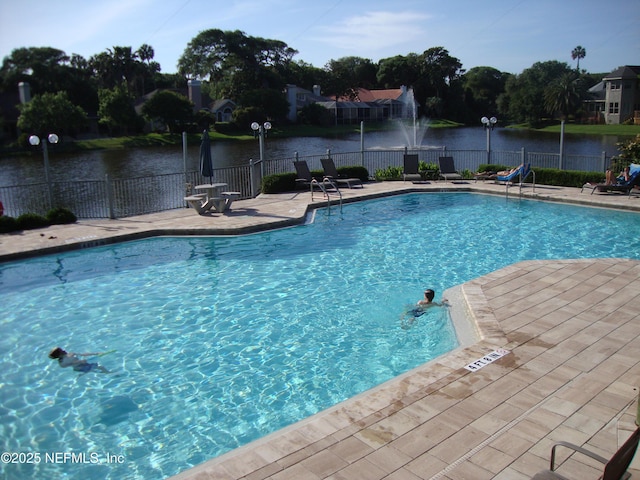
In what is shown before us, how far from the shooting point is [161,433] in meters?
5.00

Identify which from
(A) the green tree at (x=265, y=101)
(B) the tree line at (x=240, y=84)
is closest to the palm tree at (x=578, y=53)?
(B) the tree line at (x=240, y=84)

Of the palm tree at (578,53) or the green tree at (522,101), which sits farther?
the palm tree at (578,53)

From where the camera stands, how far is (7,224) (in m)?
12.5

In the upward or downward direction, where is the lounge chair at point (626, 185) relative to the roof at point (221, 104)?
downward

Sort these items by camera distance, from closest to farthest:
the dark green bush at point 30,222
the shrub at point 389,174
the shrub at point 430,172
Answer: the dark green bush at point 30,222 → the shrub at point 430,172 → the shrub at point 389,174

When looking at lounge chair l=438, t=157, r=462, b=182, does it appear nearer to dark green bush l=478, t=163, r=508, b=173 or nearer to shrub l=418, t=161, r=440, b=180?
shrub l=418, t=161, r=440, b=180

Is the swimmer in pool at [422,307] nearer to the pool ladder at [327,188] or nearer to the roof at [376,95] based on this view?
the pool ladder at [327,188]

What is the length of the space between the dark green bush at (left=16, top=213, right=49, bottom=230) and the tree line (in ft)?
118

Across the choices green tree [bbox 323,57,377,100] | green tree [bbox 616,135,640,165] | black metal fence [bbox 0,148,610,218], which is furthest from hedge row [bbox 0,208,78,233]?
green tree [bbox 323,57,377,100]

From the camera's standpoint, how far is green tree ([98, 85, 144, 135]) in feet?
163

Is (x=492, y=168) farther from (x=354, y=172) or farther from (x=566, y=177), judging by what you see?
(x=354, y=172)

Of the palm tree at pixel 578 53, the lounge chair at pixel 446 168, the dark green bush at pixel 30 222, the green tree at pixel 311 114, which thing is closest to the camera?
the dark green bush at pixel 30 222

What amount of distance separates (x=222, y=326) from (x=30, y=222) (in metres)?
7.90

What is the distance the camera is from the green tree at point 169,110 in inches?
2037
